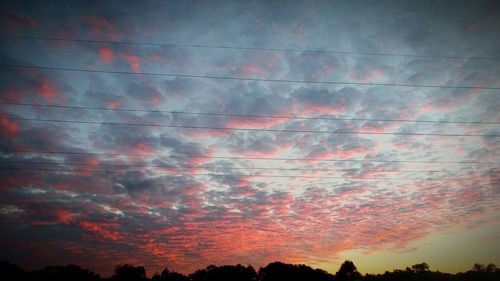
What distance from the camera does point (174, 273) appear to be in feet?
468

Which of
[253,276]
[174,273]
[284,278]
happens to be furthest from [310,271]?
[174,273]

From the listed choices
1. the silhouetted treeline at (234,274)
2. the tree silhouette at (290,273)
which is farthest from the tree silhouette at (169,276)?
the tree silhouette at (290,273)

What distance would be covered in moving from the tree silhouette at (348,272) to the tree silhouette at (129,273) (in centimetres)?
9331

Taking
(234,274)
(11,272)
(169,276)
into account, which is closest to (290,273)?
(234,274)

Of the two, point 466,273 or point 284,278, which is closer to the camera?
point 284,278

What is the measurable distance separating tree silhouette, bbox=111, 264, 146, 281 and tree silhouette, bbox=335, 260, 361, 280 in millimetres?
93306

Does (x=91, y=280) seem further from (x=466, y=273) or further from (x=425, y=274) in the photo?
(x=466, y=273)

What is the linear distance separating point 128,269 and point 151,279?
38.2 feet

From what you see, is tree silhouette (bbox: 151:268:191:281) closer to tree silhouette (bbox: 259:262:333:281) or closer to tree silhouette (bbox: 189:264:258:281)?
tree silhouette (bbox: 189:264:258:281)

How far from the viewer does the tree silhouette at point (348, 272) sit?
153m

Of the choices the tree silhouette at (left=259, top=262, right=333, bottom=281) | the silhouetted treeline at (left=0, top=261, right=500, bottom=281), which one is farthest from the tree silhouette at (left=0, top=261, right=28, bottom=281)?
the tree silhouette at (left=259, top=262, right=333, bottom=281)

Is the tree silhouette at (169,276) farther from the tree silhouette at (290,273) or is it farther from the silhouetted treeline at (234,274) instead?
the tree silhouette at (290,273)

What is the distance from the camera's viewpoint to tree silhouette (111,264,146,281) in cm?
13425

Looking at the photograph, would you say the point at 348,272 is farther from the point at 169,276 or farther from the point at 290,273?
the point at 169,276
